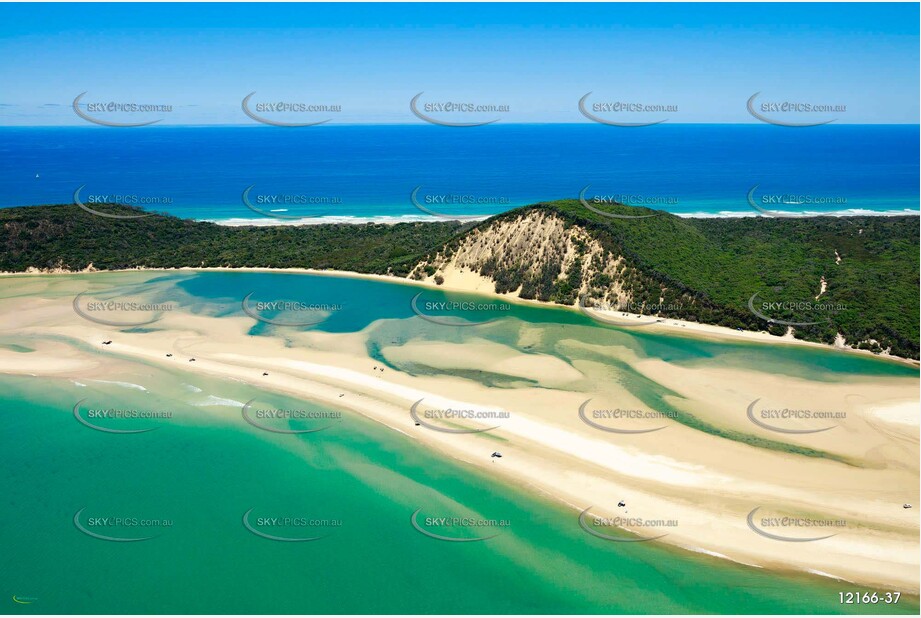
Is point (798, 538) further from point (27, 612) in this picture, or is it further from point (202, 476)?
point (27, 612)

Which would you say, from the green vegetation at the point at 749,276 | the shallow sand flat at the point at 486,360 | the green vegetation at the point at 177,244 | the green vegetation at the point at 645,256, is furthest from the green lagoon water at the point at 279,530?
the green vegetation at the point at 177,244

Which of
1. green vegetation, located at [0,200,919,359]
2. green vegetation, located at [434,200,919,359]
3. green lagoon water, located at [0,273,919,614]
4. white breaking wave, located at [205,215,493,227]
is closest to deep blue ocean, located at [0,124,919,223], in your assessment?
white breaking wave, located at [205,215,493,227]

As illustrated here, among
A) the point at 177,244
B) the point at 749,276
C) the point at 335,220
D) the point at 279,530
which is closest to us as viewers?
the point at 279,530

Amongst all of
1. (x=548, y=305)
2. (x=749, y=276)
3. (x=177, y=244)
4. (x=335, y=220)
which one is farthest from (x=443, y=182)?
(x=749, y=276)

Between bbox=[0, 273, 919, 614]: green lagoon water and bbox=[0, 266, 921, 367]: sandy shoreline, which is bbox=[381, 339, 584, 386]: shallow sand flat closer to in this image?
bbox=[0, 273, 919, 614]: green lagoon water

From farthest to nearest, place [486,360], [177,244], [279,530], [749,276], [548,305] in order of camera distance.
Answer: [177,244]
[749,276]
[548,305]
[486,360]
[279,530]

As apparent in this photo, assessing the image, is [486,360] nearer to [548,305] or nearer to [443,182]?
[548,305]
